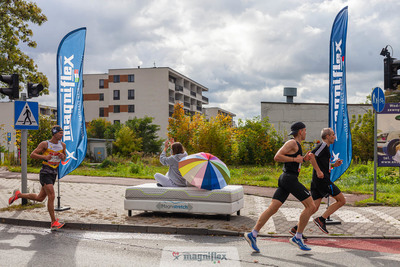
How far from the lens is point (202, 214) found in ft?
31.4

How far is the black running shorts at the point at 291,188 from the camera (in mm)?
6398

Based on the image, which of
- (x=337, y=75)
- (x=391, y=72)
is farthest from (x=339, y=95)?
(x=391, y=72)

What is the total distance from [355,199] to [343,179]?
510cm

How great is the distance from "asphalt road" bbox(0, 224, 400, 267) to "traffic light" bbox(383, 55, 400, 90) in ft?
14.9

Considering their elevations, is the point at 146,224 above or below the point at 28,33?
below

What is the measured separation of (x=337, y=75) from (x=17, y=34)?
1711 cm

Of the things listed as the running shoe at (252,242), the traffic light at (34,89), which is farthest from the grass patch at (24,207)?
the running shoe at (252,242)

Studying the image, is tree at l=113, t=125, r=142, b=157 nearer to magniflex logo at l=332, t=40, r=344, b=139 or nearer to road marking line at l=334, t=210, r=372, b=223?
road marking line at l=334, t=210, r=372, b=223

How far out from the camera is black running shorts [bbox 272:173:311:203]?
21.0 ft

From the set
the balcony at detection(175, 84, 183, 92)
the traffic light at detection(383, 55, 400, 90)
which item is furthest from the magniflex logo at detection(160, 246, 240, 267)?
the balcony at detection(175, 84, 183, 92)

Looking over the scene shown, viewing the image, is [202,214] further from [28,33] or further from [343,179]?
[28,33]

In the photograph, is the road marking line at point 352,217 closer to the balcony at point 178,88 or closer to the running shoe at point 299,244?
the running shoe at point 299,244

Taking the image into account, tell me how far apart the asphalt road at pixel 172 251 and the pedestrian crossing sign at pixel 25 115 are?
338 cm

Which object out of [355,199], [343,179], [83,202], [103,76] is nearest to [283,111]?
[343,179]
